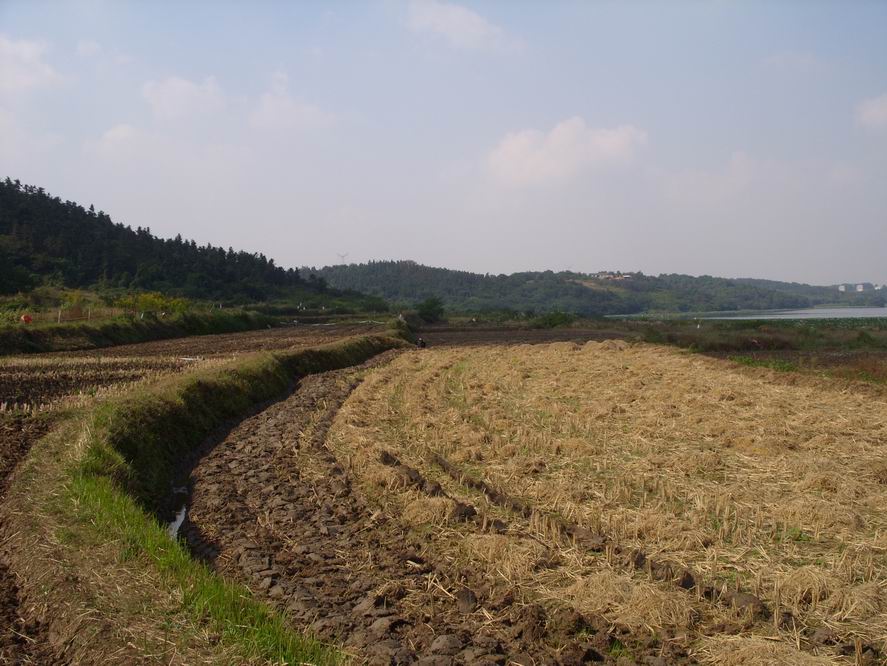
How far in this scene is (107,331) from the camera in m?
27.1

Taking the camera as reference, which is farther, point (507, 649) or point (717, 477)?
point (717, 477)

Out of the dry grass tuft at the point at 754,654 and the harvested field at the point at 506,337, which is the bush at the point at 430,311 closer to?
the harvested field at the point at 506,337

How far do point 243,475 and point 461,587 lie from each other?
15.5 ft

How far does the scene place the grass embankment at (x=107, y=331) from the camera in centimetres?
2205

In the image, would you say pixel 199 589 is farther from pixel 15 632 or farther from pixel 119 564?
pixel 15 632

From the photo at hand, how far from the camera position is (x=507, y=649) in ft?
14.4

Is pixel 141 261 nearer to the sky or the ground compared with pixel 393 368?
nearer to the sky

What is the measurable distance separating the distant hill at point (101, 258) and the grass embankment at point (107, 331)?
34.5 ft

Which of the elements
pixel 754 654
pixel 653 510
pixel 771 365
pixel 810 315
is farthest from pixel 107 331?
pixel 810 315

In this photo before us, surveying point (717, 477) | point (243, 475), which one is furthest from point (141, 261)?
point (717, 477)

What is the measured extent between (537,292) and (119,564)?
149m

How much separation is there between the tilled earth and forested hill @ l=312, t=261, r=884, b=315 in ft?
392

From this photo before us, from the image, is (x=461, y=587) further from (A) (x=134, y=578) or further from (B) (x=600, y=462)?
(B) (x=600, y=462)

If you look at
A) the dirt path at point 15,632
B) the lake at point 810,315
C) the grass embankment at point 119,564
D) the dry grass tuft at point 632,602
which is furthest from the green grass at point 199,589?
the lake at point 810,315
